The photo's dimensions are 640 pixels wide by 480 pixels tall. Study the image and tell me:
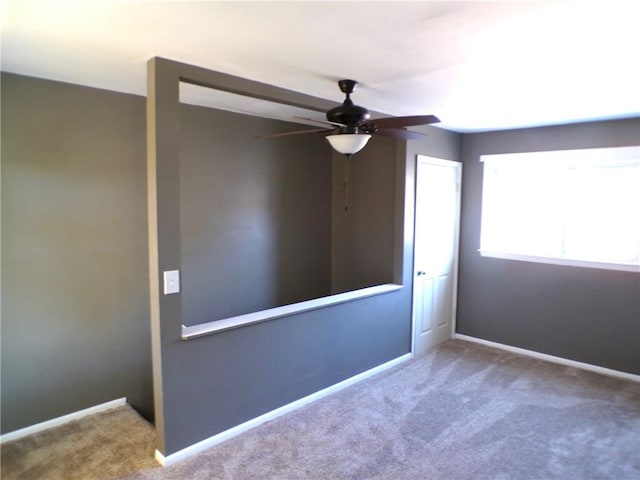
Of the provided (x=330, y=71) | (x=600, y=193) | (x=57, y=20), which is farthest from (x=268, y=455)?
(x=600, y=193)

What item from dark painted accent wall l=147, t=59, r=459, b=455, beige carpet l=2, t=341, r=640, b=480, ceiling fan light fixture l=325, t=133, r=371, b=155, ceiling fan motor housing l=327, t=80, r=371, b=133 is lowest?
beige carpet l=2, t=341, r=640, b=480

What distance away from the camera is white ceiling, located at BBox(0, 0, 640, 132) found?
5.65ft

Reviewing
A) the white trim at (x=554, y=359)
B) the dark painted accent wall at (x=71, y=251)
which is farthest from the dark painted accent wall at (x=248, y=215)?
the white trim at (x=554, y=359)

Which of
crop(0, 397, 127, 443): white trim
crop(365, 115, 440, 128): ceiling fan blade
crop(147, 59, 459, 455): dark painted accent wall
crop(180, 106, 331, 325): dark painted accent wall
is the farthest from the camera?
crop(180, 106, 331, 325): dark painted accent wall

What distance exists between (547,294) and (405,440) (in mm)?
2424

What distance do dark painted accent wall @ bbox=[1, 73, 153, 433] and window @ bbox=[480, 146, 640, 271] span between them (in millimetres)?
3670

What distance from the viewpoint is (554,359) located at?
14.2 feet

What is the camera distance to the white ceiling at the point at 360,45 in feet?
5.65

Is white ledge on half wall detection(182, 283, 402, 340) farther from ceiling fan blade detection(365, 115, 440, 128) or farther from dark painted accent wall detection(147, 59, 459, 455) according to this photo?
ceiling fan blade detection(365, 115, 440, 128)

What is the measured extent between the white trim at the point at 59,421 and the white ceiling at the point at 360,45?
239 cm

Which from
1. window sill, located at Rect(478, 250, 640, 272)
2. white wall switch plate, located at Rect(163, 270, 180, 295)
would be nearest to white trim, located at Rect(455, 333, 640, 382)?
window sill, located at Rect(478, 250, 640, 272)

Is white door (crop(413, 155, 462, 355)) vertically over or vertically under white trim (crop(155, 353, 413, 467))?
over

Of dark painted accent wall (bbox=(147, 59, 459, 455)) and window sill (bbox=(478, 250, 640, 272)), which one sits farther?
window sill (bbox=(478, 250, 640, 272))

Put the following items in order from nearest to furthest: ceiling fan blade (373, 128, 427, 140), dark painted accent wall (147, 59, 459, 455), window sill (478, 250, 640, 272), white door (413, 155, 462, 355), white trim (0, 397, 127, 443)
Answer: dark painted accent wall (147, 59, 459, 455), ceiling fan blade (373, 128, 427, 140), white trim (0, 397, 127, 443), window sill (478, 250, 640, 272), white door (413, 155, 462, 355)
